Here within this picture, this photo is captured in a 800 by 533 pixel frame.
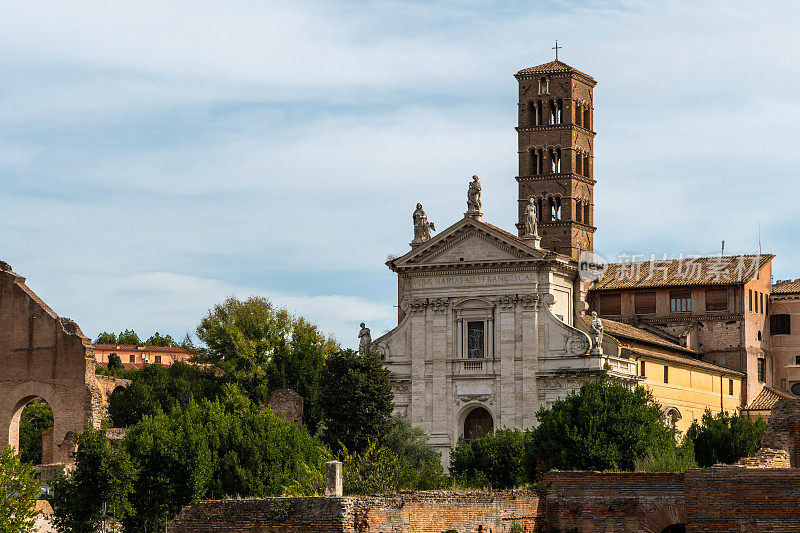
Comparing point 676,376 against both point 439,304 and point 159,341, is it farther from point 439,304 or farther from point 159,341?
point 159,341

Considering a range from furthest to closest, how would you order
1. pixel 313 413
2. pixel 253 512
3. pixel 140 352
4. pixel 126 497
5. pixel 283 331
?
pixel 140 352 < pixel 283 331 < pixel 313 413 < pixel 126 497 < pixel 253 512

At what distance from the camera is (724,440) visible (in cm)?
6250

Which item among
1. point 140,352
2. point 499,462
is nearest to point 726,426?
point 499,462

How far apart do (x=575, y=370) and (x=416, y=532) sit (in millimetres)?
31995

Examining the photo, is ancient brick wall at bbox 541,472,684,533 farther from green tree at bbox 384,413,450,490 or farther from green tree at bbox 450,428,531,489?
green tree at bbox 384,413,450,490

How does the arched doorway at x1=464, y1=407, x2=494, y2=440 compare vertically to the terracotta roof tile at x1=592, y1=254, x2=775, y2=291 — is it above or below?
below

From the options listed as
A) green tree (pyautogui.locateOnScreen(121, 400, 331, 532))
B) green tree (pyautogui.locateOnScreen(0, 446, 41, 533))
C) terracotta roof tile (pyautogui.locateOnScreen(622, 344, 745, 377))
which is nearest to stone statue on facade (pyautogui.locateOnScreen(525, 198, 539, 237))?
terracotta roof tile (pyautogui.locateOnScreen(622, 344, 745, 377))

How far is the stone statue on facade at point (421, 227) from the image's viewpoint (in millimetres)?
71000

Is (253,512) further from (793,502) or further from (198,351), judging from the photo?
(198,351)

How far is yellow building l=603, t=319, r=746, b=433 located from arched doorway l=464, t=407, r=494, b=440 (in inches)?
241

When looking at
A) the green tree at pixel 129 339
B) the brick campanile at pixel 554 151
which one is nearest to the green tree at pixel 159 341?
the green tree at pixel 129 339

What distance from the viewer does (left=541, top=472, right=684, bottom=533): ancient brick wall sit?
34719 mm

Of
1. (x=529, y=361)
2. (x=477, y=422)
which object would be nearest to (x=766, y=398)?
(x=529, y=361)

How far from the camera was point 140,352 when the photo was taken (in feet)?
448
